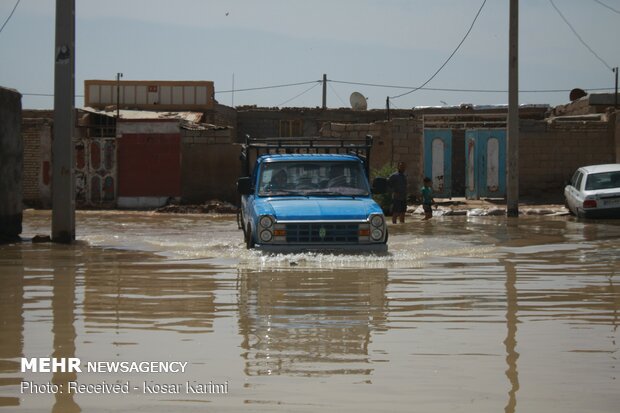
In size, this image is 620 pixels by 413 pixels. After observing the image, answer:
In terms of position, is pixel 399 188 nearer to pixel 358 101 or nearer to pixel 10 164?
pixel 10 164

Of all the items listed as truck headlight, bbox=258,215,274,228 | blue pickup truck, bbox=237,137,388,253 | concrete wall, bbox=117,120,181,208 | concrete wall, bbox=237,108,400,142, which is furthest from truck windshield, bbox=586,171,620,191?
concrete wall, bbox=237,108,400,142

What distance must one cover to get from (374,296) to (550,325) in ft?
7.50

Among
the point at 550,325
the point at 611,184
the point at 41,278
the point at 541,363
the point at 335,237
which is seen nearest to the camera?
the point at 541,363

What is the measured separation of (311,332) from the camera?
7.78m

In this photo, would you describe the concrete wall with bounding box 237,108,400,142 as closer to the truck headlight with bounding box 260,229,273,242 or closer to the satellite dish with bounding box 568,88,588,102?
the satellite dish with bounding box 568,88,588,102

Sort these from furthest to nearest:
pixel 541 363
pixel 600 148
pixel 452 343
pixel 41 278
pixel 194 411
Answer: pixel 600 148, pixel 41 278, pixel 452 343, pixel 541 363, pixel 194 411

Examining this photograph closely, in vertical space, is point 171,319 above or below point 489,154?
below

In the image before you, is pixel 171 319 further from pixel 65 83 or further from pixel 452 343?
pixel 65 83

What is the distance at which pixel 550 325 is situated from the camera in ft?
26.8

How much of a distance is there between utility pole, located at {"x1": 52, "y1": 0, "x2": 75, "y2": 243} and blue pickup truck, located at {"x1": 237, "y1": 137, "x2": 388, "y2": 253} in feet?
11.7

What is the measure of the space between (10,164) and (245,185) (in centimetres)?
549

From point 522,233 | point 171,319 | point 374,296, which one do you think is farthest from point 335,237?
point 522,233

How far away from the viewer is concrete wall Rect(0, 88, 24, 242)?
1802 centimetres

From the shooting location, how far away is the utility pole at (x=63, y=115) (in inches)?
696
